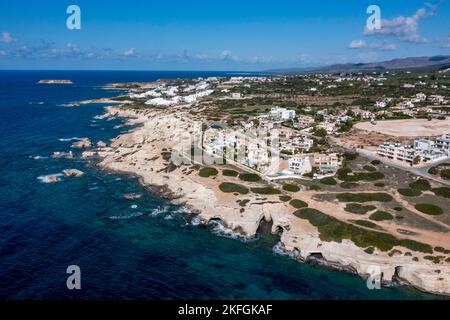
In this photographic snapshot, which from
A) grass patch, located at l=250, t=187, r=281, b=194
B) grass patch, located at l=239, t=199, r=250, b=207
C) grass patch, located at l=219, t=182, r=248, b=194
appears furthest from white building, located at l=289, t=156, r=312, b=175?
grass patch, located at l=239, t=199, r=250, b=207

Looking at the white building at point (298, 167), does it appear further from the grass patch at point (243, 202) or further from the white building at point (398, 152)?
the white building at point (398, 152)

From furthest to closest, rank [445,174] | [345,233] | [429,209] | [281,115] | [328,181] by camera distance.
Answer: [281,115], [445,174], [328,181], [429,209], [345,233]

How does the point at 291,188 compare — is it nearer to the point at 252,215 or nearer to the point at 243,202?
the point at 243,202

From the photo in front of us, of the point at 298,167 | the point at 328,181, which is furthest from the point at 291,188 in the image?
the point at 298,167

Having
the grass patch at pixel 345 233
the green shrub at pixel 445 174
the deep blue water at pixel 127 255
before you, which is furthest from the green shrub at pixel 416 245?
the green shrub at pixel 445 174

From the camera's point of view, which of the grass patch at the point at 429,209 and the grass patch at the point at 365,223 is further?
the grass patch at the point at 429,209
